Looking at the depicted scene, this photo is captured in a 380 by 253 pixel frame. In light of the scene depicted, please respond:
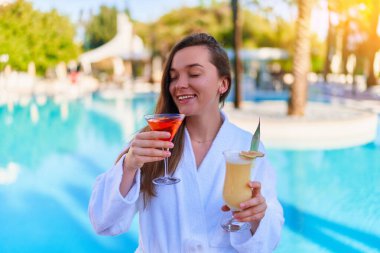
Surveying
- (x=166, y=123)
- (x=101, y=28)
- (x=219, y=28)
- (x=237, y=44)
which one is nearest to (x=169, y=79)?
(x=166, y=123)

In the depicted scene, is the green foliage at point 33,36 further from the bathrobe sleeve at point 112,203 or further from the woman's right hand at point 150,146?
the woman's right hand at point 150,146

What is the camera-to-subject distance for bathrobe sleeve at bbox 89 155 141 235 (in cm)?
161

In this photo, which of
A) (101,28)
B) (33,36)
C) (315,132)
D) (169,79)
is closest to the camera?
(169,79)

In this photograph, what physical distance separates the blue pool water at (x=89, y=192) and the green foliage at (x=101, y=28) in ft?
130

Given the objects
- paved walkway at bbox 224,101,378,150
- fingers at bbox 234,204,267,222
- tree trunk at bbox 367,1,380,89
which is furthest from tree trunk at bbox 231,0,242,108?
fingers at bbox 234,204,267,222

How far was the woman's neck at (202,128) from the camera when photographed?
195cm

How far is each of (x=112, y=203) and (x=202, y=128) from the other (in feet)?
1.90

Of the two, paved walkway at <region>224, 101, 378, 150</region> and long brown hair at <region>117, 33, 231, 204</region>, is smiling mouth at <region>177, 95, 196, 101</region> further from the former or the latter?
paved walkway at <region>224, 101, 378, 150</region>

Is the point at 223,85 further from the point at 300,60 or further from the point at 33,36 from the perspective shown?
the point at 33,36

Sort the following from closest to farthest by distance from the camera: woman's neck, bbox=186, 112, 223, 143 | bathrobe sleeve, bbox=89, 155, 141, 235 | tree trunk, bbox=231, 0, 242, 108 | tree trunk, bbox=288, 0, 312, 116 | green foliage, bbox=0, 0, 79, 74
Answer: bathrobe sleeve, bbox=89, 155, 141, 235 < woman's neck, bbox=186, 112, 223, 143 < tree trunk, bbox=288, 0, 312, 116 < green foliage, bbox=0, 0, 79, 74 < tree trunk, bbox=231, 0, 242, 108

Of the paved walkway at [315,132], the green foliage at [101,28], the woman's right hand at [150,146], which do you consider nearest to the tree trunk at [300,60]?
the paved walkway at [315,132]

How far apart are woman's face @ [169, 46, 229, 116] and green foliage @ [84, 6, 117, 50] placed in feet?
161

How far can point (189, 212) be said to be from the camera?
1739mm

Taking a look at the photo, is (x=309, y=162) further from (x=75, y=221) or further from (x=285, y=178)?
(x=75, y=221)
